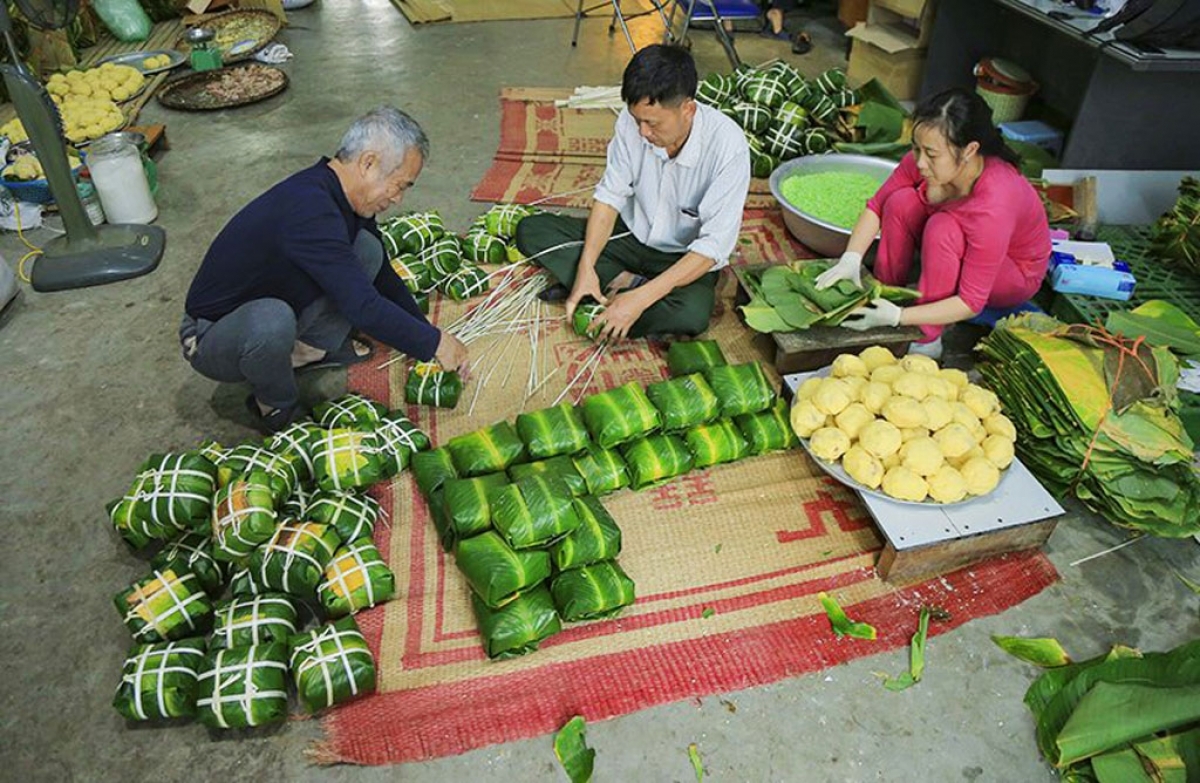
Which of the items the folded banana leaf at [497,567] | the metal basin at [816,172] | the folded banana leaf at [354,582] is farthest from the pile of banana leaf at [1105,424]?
the folded banana leaf at [354,582]

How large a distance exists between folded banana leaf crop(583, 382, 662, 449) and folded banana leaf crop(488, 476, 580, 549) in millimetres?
376

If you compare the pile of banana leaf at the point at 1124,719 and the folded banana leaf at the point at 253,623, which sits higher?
the folded banana leaf at the point at 253,623

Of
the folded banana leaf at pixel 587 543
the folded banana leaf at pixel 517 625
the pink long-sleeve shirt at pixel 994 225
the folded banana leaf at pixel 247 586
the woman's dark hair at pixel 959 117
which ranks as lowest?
the folded banana leaf at pixel 517 625

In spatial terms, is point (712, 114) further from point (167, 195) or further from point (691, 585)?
point (167, 195)

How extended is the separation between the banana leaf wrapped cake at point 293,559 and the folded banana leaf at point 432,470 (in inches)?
14.6

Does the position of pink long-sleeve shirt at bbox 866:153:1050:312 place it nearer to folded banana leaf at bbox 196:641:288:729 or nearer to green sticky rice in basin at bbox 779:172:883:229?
green sticky rice in basin at bbox 779:172:883:229

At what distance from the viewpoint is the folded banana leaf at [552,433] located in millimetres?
2473

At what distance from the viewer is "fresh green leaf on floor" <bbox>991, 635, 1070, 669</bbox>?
2133mm

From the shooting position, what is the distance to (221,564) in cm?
226

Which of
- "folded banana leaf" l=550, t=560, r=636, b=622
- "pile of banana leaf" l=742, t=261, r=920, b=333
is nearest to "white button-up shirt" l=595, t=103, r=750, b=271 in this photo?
"pile of banana leaf" l=742, t=261, r=920, b=333

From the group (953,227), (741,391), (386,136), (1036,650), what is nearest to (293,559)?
(386,136)

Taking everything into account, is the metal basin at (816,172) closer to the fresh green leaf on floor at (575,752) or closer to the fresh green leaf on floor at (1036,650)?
→ the fresh green leaf on floor at (1036,650)

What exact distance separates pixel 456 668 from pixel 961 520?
1.53 metres

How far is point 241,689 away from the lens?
187cm
